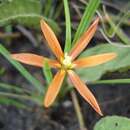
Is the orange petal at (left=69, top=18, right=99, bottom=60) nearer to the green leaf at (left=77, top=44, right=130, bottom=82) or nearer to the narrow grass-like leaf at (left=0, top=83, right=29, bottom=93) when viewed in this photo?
the green leaf at (left=77, top=44, right=130, bottom=82)

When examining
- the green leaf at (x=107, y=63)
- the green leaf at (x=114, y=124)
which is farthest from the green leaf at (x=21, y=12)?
the green leaf at (x=114, y=124)

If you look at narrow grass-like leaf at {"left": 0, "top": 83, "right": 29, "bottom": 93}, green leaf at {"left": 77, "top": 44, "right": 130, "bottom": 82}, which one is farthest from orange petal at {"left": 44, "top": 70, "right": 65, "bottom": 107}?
narrow grass-like leaf at {"left": 0, "top": 83, "right": 29, "bottom": 93}

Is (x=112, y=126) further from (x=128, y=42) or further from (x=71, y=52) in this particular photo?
(x=128, y=42)

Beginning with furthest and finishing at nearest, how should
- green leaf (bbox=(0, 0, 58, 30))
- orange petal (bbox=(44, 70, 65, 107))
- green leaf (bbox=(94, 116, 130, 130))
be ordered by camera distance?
1. green leaf (bbox=(0, 0, 58, 30))
2. green leaf (bbox=(94, 116, 130, 130))
3. orange petal (bbox=(44, 70, 65, 107))

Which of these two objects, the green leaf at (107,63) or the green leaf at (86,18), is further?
the green leaf at (107,63)

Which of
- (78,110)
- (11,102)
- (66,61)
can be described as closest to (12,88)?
(11,102)

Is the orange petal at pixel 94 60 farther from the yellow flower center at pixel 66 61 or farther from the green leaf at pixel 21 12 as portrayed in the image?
the green leaf at pixel 21 12

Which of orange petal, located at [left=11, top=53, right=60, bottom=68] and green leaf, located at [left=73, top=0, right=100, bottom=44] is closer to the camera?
orange petal, located at [left=11, top=53, right=60, bottom=68]
